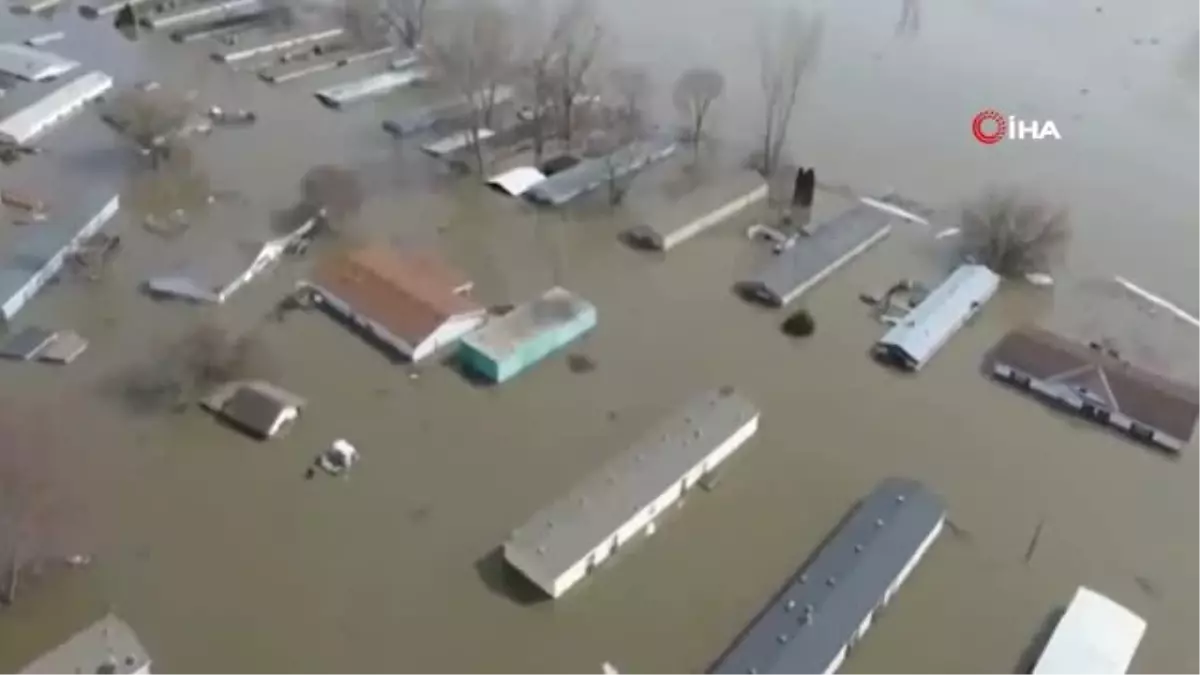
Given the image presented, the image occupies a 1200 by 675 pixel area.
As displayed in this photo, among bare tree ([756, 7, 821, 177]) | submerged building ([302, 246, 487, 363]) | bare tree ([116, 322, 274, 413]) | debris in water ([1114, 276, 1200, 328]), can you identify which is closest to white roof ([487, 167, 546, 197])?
submerged building ([302, 246, 487, 363])

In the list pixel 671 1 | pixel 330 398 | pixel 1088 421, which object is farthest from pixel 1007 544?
pixel 671 1

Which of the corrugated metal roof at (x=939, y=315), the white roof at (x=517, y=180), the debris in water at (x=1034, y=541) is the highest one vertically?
the white roof at (x=517, y=180)

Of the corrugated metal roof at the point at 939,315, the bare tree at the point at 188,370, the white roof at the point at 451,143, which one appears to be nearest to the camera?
the bare tree at the point at 188,370

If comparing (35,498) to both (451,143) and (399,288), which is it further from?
(451,143)

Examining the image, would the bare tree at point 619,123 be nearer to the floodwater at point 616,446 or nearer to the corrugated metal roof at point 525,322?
the floodwater at point 616,446

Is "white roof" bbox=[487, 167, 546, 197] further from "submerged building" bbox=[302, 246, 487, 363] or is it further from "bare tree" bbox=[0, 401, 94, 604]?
"bare tree" bbox=[0, 401, 94, 604]

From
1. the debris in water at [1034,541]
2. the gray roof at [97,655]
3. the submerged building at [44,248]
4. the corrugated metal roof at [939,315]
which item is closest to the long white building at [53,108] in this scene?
the submerged building at [44,248]
